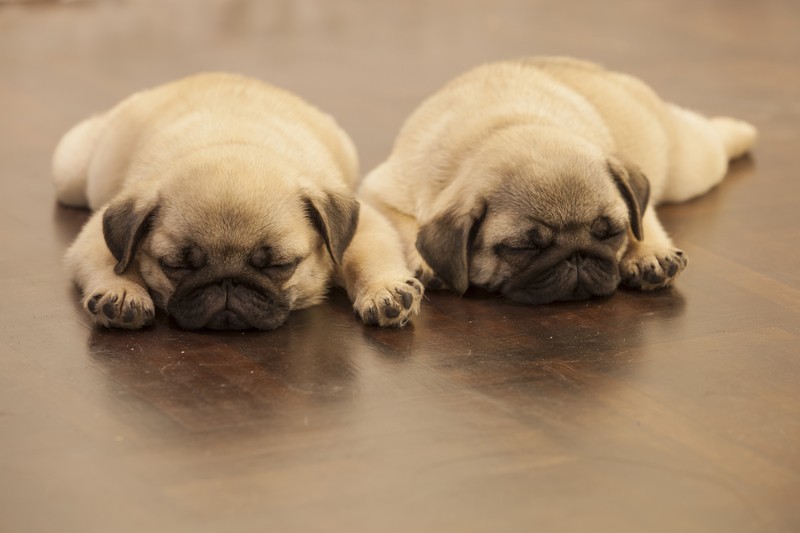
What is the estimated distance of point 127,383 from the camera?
463 cm

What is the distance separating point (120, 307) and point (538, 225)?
1654 mm

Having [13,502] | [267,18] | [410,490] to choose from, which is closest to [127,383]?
[13,502]

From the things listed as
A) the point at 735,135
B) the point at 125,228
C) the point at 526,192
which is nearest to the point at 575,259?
the point at 526,192

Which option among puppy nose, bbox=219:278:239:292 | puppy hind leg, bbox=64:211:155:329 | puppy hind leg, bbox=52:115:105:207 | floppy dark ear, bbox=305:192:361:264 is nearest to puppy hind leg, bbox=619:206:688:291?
floppy dark ear, bbox=305:192:361:264

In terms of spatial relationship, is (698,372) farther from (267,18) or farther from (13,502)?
(267,18)

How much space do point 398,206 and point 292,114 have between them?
70cm

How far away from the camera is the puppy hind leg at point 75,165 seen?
661cm

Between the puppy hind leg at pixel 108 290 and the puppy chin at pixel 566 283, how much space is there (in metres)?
1.48

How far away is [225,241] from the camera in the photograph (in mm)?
4898

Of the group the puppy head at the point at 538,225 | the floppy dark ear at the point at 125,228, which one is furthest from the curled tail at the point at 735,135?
the floppy dark ear at the point at 125,228

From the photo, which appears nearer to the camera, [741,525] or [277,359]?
[741,525]

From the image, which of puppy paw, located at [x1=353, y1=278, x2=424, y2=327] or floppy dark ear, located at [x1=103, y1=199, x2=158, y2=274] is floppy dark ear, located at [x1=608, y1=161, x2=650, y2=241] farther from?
floppy dark ear, located at [x1=103, y1=199, x2=158, y2=274]

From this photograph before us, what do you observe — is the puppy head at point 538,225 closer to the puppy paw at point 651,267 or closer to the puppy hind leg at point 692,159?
the puppy paw at point 651,267

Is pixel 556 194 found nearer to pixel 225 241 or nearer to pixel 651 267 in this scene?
pixel 651 267
